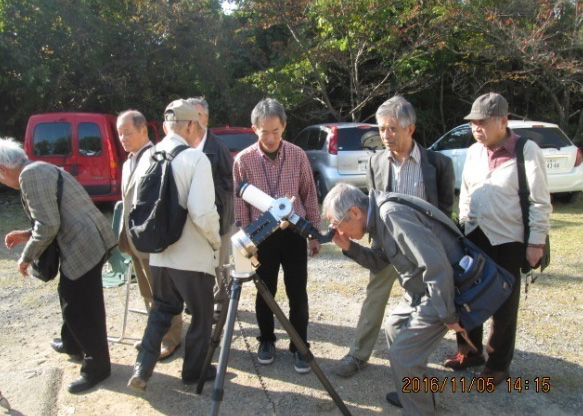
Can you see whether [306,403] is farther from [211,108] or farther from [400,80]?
[211,108]

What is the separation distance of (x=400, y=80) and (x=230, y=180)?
8.66 metres

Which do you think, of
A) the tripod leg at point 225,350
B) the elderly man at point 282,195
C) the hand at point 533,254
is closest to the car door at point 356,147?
the elderly man at point 282,195

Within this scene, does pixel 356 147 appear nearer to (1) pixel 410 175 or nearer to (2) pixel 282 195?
(2) pixel 282 195

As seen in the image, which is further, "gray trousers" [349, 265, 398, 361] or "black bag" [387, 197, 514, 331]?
"gray trousers" [349, 265, 398, 361]

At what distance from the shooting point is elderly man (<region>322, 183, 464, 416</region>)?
2.27 m

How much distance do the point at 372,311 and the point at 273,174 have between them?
3.67ft

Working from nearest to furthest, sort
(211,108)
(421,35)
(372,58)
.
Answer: (421,35), (372,58), (211,108)

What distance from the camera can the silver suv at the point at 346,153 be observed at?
8.48 meters

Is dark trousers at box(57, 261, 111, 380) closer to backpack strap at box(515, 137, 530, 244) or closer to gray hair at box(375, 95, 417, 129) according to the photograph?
gray hair at box(375, 95, 417, 129)

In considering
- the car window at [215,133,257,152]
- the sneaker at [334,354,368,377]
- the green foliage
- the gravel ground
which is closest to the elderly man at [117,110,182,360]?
the gravel ground

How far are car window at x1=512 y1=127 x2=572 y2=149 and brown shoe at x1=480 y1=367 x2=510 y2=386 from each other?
217 inches

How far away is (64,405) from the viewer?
303 centimetres

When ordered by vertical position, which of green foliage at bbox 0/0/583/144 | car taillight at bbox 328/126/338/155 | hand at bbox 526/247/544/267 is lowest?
hand at bbox 526/247/544/267

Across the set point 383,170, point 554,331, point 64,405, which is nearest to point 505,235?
point 383,170
